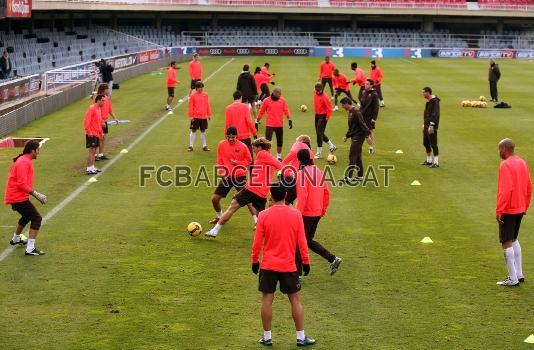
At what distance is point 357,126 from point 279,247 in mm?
10110

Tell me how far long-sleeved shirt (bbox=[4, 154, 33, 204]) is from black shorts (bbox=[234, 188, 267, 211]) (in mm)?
3449

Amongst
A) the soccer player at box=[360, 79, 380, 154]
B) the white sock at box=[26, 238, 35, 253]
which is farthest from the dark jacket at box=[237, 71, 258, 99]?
the white sock at box=[26, 238, 35, 253]

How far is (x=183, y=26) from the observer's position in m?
85.6

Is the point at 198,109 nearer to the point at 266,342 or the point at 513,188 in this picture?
the point at 513,188

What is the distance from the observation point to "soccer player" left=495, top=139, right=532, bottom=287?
39.7ft

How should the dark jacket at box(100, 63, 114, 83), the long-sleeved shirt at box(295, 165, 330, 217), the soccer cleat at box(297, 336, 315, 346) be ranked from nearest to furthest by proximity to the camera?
the soccer cleat at box(297, 336, 315, 346)
the long-sleeved shirt at box(295, 165, 330, 217)
the dark jacket at box(100, 63, 114, 83)

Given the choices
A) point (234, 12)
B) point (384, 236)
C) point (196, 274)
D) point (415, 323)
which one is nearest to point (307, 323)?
point (415, 323)

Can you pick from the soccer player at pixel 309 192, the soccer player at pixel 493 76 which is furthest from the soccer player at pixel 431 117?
the soccer player at pixel 493 76

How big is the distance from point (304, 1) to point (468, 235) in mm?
69536

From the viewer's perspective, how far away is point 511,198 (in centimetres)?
1209

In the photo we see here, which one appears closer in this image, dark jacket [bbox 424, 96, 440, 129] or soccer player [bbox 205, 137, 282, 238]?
soccer player [bbox 205, 137, 282, 238]

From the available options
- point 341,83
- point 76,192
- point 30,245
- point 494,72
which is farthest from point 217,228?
point 494,72

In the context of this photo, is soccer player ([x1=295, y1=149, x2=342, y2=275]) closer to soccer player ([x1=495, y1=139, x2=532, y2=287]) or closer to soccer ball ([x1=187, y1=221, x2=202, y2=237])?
soccer player ([x1=495, y1=139, x2=532, y2=287])

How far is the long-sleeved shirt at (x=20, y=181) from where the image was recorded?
13539mm
